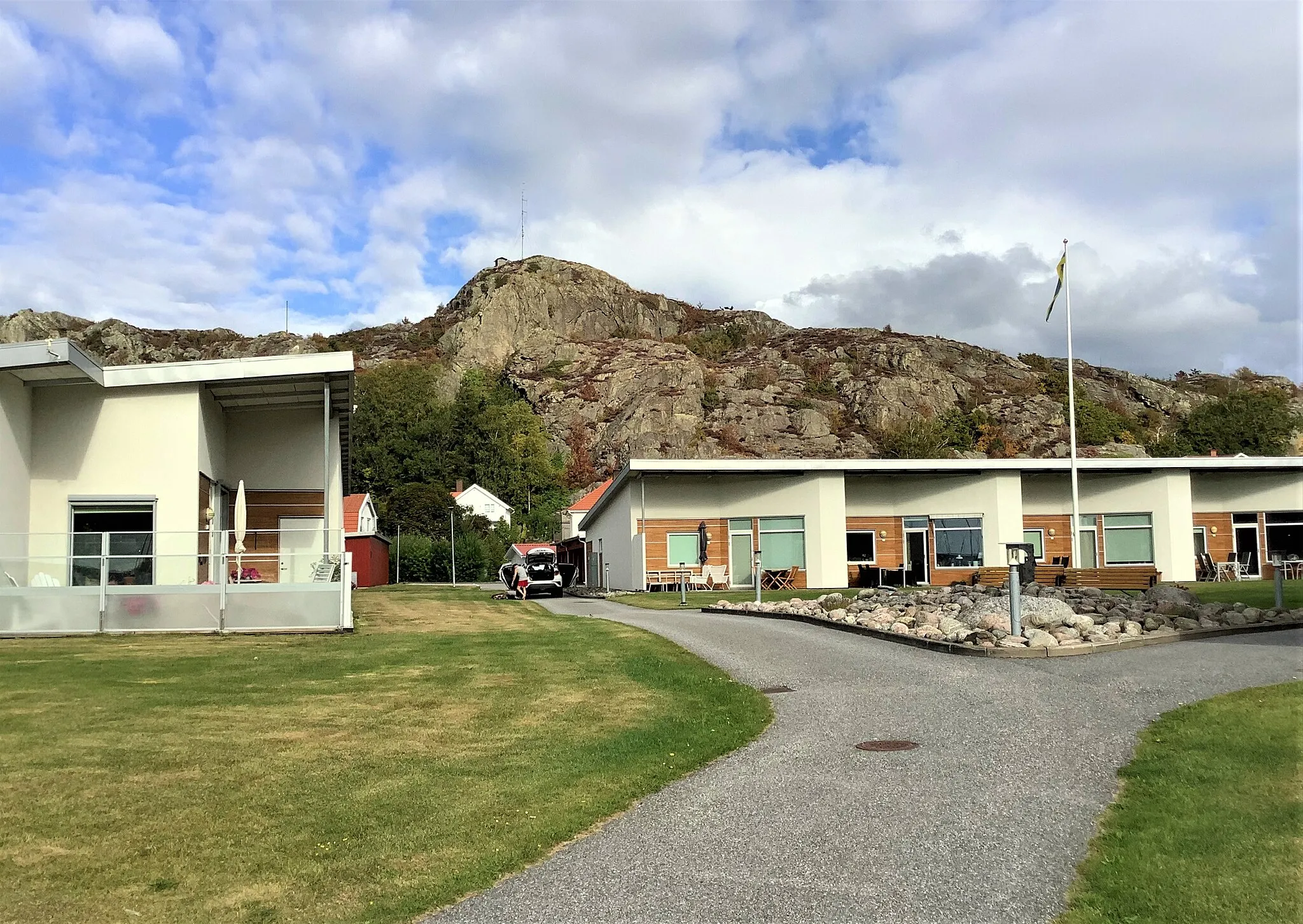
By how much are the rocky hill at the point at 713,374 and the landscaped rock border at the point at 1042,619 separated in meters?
66.6

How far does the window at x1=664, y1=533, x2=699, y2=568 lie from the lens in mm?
34625

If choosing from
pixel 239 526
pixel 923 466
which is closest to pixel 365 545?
pixel 923 466

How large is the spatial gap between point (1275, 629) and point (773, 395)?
8806 centimetres

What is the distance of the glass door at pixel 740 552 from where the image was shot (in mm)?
34781

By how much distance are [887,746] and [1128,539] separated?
32.2m

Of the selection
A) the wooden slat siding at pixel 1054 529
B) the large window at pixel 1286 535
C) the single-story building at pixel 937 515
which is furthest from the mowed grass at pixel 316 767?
the large window at pixel 1286 535

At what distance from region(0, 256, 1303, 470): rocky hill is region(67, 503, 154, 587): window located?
64.5 metres

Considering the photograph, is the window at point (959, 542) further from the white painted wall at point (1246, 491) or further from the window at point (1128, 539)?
the white painted wall at point (1246, 491)

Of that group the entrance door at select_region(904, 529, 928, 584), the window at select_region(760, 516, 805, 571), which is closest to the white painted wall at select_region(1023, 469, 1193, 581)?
the entrance door at select_region(904, 529, 928, 584)

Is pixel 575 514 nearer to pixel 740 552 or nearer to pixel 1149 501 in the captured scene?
pixel 740 552

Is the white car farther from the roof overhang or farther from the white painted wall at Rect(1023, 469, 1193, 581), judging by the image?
the white painted wall at Rect(1023, 469, 1193, 581)

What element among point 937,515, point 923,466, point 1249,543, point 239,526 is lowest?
point 1249,543

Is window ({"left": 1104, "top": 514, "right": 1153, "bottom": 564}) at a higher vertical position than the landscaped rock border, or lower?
higher

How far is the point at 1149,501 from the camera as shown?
119ft
